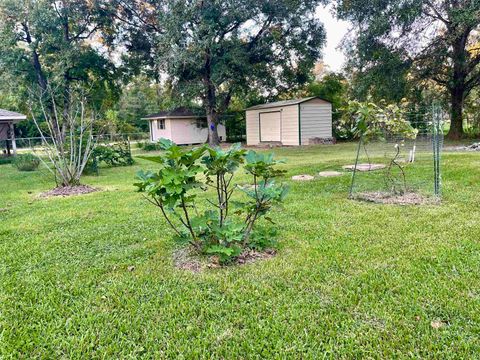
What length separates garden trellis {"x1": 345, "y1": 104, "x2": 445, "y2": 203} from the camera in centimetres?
406

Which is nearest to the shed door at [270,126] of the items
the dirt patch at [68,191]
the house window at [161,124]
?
the house window at [161,124]

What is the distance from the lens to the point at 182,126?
20.1m

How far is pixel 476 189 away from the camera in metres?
4.34

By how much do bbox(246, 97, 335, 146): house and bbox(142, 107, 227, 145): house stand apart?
14.6ft

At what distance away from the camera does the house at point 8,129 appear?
12984 mm

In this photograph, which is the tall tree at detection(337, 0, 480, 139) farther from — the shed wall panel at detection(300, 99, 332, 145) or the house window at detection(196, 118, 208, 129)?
the house window at detection(196, 118, 208, 129)

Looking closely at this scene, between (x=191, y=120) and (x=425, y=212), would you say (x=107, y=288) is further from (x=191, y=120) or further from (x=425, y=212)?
(x=191, y=120)

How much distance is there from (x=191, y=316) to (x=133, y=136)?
23.1 metres

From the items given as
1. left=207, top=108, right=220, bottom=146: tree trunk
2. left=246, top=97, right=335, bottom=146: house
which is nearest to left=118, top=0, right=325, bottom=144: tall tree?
left=207, top=108, right=220, bottom=146: tree trunk

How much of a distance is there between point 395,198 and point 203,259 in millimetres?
2691

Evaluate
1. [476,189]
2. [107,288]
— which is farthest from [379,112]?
[107,288]

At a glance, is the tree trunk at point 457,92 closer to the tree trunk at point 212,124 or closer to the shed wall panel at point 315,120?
the shed wall panel at point 315,120

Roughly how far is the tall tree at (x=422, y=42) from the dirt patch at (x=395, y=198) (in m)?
8.07

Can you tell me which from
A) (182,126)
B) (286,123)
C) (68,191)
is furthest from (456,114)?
(182,126)
